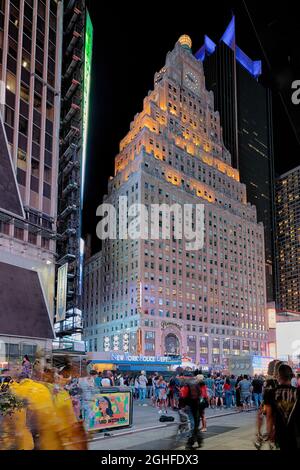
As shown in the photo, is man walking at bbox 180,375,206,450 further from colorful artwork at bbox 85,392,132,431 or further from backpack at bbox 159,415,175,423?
backpack at bbox 159,415,175,423

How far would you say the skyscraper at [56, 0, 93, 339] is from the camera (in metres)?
51.2

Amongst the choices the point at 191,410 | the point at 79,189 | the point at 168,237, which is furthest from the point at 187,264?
the point at 191,410

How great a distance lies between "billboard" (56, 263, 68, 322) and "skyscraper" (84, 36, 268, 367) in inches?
1765

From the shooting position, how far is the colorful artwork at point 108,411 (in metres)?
13.1

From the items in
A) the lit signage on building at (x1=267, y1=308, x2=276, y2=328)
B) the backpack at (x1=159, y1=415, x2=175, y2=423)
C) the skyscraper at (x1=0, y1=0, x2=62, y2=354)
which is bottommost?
the backpack at (x1=159, y1=415, x2=175, y2=423)

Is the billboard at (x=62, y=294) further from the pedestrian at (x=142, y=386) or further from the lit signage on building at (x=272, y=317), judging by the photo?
the lit signage on building at (x=272, y=317)

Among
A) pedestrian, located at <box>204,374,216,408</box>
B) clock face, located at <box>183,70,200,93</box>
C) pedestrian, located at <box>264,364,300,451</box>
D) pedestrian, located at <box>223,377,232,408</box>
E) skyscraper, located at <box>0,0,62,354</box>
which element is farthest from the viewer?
clock face, located at <box>183,70,200,93</box>

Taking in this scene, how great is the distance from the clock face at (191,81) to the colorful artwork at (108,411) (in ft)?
368

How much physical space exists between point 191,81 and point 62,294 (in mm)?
89079

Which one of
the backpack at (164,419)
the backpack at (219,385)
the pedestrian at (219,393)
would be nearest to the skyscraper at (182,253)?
the backpack at (219,385)

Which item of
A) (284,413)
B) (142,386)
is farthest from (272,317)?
(284,413)

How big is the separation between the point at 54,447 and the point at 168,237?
9369 centimetres

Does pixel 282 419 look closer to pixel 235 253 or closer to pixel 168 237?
pixel 168 237

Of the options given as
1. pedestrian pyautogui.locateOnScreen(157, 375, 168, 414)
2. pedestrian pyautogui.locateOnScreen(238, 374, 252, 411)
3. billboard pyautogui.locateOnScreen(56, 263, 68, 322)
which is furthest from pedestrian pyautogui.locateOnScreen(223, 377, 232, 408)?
billboard pyautogui.locateOnScreen(56, 263, 68, 322)
